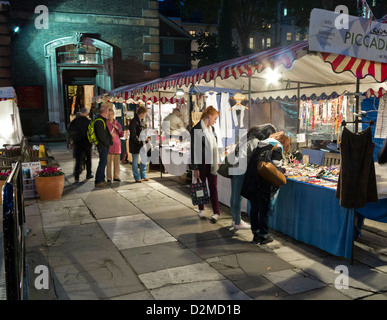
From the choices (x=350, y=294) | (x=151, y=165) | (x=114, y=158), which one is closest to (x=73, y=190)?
(x=114, y=158)

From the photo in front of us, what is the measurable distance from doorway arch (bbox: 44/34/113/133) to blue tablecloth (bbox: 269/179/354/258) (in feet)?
63.7

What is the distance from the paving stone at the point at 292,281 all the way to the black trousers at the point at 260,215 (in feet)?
3.03

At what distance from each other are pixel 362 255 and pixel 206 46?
36979 millimetres

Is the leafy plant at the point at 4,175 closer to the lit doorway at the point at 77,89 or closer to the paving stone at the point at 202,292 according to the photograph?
the paving stone at the point at 202,292

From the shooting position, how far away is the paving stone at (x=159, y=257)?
176 inches

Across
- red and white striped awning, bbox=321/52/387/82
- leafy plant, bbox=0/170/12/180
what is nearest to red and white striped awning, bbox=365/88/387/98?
red and white striped awning, bbox=321/52/387/82

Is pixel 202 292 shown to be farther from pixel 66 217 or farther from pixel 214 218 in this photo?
pixel 66 217

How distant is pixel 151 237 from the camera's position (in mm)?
5570

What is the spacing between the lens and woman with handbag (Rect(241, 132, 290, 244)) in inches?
196

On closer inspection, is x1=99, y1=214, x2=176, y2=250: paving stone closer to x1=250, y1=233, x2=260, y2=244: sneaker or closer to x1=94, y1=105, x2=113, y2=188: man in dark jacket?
x1=250, y1=233, x2=260, y2=244: sneaker

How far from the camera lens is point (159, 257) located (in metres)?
4.77

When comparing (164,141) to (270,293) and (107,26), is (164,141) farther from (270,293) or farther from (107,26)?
(107,26)

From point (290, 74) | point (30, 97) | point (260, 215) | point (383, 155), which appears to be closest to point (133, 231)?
point (260, 215)

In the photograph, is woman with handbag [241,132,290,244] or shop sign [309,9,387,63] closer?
shop sign [309,9,387,63]
